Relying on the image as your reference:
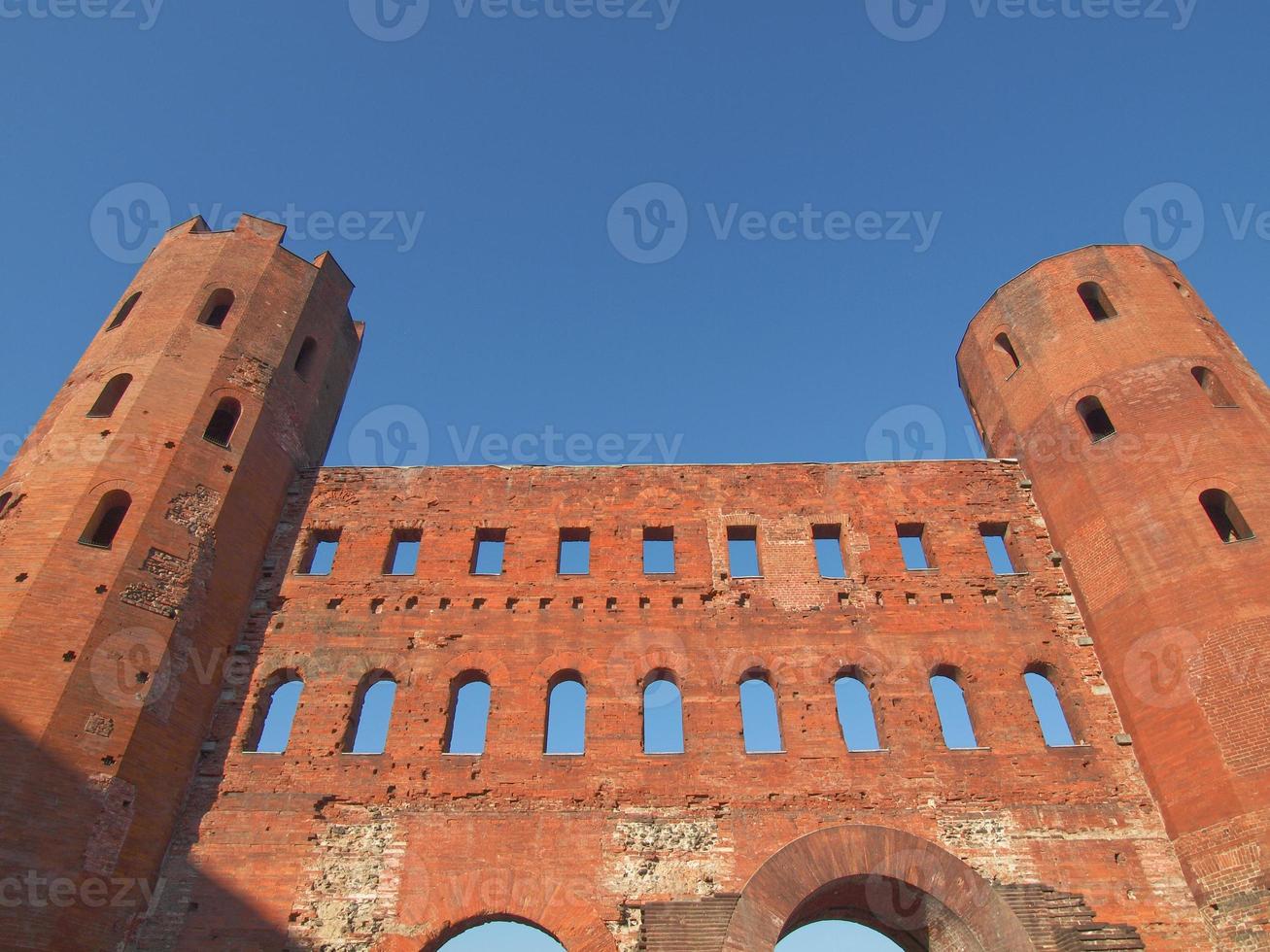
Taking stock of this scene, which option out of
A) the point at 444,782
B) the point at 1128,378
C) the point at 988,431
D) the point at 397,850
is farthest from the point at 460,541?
the point at 1128,378

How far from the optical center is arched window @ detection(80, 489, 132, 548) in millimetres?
12398

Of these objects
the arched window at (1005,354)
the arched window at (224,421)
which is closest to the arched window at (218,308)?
the arched window at (224,421)

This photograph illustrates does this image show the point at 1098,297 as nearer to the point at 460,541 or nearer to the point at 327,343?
the point at 460,541

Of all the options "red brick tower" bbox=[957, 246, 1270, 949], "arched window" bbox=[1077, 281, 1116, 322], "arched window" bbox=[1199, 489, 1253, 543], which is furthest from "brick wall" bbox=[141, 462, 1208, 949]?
"arched window" bbox=[1077, 281, 1116, 322]

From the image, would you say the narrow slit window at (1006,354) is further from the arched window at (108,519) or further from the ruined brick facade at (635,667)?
the arched window at (108,519)

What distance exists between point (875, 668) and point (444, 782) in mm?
6710

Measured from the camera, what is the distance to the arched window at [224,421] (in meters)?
14.6

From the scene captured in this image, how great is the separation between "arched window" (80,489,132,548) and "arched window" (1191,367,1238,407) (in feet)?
58.2

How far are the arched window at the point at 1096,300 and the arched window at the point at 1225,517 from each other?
13.4 feet

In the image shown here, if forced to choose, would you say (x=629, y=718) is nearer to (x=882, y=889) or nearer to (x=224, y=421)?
(x=882, y=889)

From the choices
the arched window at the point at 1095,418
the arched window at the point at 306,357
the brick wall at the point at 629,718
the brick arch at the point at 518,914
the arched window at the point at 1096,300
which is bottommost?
the brick arch at the point at 518,914

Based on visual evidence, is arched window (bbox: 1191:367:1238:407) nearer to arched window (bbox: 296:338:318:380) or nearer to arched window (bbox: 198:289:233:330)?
arched window (bbox: 296:338:318:380)

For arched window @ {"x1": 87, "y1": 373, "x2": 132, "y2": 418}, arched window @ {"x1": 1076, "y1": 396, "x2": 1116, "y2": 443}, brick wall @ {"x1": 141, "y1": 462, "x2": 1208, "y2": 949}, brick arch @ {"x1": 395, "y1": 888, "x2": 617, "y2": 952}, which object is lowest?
brick arch @ {"x1": 395, "y1": 888, "x2": 617, "y2": 952}

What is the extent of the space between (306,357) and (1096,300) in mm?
15817
